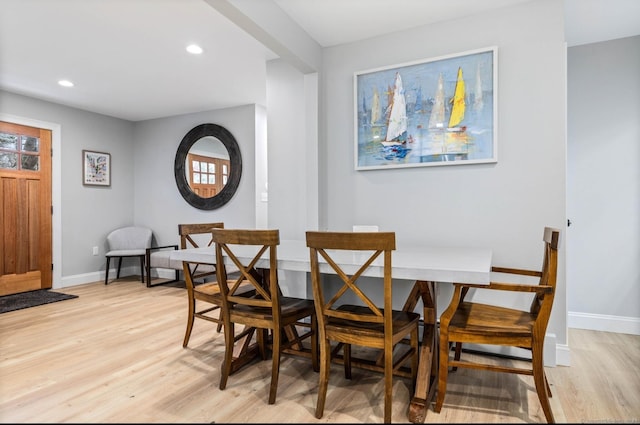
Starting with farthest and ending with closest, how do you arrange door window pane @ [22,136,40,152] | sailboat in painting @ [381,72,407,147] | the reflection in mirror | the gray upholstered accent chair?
1. the gray upholstered accent chair
2. the reflection in mirror
3. door window pane @ [22,136,40,152]
4. sailboat in painting @ [381,72,407,147]

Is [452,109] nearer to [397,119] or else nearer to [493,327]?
[397,119]

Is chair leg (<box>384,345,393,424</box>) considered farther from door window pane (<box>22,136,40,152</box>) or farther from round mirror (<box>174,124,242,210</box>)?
door window pane (<box>22,136,40,152</box>)

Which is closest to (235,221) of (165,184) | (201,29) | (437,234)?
(165,184)

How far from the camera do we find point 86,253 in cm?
492

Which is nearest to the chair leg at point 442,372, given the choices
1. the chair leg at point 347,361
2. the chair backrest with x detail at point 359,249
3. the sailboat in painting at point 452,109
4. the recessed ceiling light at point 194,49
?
the chair backrest with x detail at point 359,249

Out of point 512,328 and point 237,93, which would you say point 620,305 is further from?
point 237,93

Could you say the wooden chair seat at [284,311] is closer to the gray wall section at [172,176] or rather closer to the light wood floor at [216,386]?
the light wood floor at [216,386]

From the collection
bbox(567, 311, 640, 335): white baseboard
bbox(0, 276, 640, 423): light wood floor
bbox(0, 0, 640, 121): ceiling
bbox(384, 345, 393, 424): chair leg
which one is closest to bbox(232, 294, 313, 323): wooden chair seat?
bbox(0, 276, 640, 423): light wood floor

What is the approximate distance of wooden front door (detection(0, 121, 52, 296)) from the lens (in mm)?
4105

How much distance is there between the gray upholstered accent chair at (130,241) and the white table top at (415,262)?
320cm

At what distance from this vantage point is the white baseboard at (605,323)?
9.25 ft

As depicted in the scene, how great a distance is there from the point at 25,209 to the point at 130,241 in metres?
1.29

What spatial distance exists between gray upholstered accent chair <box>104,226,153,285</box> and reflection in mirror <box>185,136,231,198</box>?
1.05m

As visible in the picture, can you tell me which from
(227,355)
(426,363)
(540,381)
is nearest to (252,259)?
(227,355)
